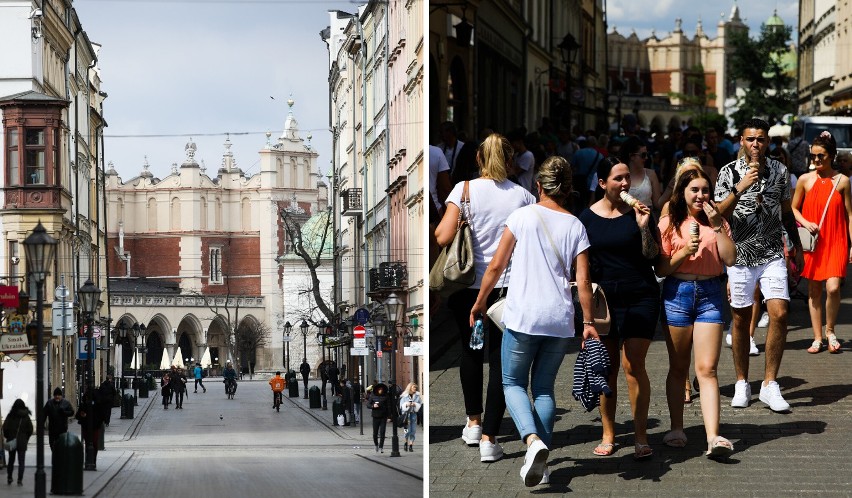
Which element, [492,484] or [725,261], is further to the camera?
[725,261]

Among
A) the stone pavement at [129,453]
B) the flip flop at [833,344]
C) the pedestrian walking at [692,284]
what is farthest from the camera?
the flip flop at [833,344]

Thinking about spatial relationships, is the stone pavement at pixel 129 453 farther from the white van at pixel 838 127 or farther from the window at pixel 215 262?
the white van at pixel 838 127

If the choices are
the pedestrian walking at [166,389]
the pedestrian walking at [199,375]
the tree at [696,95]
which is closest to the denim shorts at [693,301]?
the pedestrian walking at [199,375]

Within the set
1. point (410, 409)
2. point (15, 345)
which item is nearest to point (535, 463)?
point (410, 409)

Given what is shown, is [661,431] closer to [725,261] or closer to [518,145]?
[725,261]

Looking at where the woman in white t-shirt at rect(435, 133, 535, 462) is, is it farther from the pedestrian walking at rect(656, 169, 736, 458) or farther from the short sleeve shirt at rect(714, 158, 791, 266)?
the short sleeve shirt at rect(714, 158, 791, 266)

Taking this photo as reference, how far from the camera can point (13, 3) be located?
648 cm

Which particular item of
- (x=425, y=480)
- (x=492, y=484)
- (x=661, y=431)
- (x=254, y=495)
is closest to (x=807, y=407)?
(x=661, y=431)

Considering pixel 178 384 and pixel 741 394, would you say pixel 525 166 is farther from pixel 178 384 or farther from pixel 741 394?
pixel 178 384

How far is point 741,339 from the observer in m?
8.77

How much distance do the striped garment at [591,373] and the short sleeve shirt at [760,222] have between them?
2296 mm

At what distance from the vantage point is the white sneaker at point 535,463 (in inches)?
261

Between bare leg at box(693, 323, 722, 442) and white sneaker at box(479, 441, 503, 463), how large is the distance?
1.00 metres

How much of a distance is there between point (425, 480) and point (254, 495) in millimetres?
699
